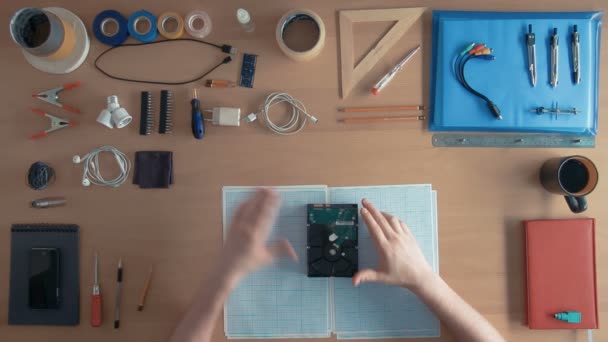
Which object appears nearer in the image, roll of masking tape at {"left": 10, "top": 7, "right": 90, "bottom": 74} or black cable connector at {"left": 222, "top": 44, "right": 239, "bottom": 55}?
roll of masking tape at {"left": 10, "top": 7, "right": 90, "bottom": 74}

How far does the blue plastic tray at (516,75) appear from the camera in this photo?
3.42 ft

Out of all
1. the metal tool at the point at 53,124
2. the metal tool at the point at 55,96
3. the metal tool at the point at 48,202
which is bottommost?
the metal tool at the point at 48,202

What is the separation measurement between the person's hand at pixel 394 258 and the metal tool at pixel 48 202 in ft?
2.48

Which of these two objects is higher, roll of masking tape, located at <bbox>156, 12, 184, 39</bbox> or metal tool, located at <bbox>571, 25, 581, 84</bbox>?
roll of masking tape, located at <bbox>156, 12, 184, 39</bbox>

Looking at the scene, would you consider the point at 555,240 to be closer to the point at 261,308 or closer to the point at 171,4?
the point at 261,308

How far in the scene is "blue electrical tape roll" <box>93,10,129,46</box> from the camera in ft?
3.51

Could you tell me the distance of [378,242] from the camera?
987mm

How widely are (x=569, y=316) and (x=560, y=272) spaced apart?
0.10 meters

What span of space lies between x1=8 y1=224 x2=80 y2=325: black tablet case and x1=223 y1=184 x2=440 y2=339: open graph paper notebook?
386 mm

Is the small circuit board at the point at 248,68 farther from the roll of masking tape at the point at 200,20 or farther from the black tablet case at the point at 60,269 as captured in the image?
the black tablet case at the point at 60,269

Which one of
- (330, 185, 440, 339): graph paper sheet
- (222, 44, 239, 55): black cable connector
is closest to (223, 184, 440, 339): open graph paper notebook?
(330, 185, 440, 339): graph paper sheet

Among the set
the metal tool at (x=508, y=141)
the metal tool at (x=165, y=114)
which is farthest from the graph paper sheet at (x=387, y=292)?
the metal tool at (x=165, y=114)

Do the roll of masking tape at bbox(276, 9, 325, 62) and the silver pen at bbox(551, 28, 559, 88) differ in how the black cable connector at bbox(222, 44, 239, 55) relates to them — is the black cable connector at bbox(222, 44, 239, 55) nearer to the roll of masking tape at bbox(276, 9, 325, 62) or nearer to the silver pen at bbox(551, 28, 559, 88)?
the roll of masking tape at bbox(276, 9, 325, 62)

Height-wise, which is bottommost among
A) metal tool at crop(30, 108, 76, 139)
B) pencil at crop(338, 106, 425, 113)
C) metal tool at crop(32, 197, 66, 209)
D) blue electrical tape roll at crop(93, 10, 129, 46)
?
metal tool at crop(32, 197, 66, 209)
